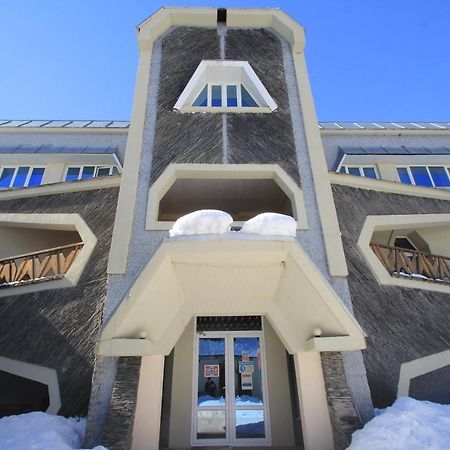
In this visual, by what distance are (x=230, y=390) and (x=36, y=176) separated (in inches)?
458

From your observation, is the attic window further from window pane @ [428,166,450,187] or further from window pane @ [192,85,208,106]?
window pane @ [428,166,450,187]

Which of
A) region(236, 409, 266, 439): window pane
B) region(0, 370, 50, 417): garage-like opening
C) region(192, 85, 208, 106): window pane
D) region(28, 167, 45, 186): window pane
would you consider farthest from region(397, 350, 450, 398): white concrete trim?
region(28, 167, 45, 186): window pane

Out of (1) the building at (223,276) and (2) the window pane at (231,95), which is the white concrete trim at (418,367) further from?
(2) the window pane at (231,95)

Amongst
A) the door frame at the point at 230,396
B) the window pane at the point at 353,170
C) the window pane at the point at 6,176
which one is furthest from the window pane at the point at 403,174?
the window pane at the point at 6,176

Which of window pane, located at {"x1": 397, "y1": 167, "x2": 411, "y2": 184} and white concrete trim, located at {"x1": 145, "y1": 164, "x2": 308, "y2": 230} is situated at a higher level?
window pane, located at {"x1": 397, "y1": 167, "x2": 411, "y2": 184}

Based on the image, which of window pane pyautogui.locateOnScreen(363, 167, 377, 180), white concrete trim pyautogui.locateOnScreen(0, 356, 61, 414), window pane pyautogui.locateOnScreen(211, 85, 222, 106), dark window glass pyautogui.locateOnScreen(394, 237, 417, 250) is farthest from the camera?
window pane pyautogui.locateOnScreen(363, 167, 377, 180)

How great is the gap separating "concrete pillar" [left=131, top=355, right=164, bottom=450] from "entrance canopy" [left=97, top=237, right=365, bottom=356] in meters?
0.30

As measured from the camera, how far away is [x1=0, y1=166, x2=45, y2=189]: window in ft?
45.6

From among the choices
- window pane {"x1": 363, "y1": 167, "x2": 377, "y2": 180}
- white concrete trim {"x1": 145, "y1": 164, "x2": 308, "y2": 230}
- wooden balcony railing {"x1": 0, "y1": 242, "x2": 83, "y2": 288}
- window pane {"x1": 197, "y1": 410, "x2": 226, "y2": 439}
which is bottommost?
window pane {"x1": 197, "y1": 410, "x2": 226, "y2": 439}

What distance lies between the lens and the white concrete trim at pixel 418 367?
6.80 metres

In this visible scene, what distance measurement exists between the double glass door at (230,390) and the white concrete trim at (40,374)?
2.81 m

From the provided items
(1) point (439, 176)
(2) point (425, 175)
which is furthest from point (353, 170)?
(1) point (439, 176)

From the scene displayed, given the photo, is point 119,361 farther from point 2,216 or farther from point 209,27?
point 209,27

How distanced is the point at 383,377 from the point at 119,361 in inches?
196
